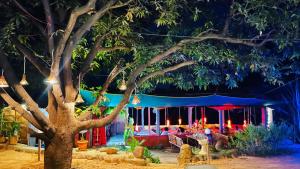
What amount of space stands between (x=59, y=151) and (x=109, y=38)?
2.59 metres

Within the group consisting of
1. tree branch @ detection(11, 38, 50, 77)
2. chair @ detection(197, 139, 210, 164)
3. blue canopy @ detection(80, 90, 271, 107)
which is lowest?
chair @ detection(197, 139, 210, 164)

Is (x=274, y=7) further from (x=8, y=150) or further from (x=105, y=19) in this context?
(x=8, y=150)

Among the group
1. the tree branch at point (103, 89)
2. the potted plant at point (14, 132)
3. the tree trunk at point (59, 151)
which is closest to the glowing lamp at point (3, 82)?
the tree trunk at point (59, 151)

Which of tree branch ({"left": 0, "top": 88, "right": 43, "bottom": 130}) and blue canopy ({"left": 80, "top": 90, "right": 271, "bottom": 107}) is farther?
blue canopy ({"left": 80, "top": 90, "right": 271, "bottom": 107})

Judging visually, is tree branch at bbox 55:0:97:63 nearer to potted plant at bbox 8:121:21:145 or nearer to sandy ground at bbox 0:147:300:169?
sandy ground at bbox 0:147:300:169

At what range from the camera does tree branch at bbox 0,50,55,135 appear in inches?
248

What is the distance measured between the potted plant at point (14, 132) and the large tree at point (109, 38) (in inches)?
201

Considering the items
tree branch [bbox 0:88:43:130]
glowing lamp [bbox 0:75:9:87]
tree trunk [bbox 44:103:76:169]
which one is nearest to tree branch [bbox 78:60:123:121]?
tree trunk [bbox 44:103:76:169]

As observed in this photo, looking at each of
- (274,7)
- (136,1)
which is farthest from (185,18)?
(274,7)

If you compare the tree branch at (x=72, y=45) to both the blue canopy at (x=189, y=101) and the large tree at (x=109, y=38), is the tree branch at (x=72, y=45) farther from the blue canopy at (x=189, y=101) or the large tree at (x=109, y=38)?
the blue canopy at (x=189, y=101)

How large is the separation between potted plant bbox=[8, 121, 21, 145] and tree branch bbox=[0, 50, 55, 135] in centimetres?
620

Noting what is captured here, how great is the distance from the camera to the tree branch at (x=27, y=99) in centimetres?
630

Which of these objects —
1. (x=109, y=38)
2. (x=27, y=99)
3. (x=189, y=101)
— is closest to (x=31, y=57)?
(x=27, y=99)

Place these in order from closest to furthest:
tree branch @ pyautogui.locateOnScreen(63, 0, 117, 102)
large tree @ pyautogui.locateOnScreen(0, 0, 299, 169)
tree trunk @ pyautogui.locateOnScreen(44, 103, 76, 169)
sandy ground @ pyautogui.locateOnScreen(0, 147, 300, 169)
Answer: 1. tree branch @ pyautogui.locateOnScreen(63, 0, 117, 102)
2. large tree @ pyautogui.locateOnScreen(0, 0, 299, 169)
3. tree trunk @ pyautogui.locateOnScreen(44, 103, 76, 169)
4. sandy ground @ pyautogui.locateOnScreen(0, 147, 300, 169)
